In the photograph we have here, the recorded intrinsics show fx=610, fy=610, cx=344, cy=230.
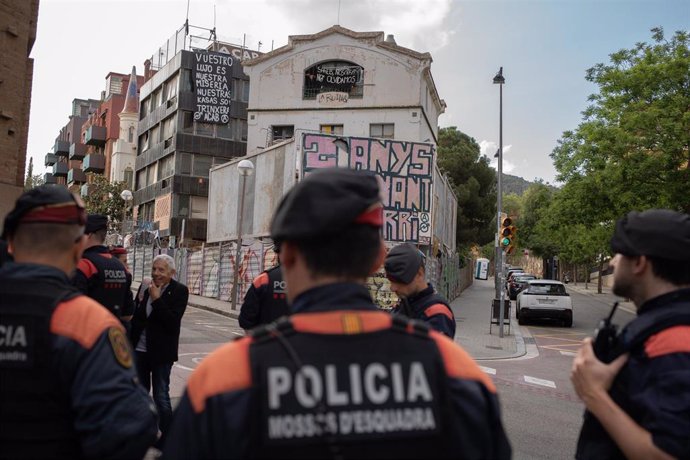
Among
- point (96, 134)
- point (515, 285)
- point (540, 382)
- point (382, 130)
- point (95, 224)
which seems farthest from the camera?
point (96, 134)

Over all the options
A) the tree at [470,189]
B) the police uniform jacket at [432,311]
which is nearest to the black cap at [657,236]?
the police uniform jacket at [432,311]

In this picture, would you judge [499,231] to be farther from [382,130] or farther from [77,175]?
[77,175]

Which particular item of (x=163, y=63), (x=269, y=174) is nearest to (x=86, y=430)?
(x=269, y=174)

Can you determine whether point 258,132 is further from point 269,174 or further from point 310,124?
point 269,174

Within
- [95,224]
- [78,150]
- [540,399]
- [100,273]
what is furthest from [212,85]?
[100,273]

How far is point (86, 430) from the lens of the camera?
6.38 ft

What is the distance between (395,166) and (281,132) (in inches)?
549

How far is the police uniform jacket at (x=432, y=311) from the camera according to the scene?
4.13 m

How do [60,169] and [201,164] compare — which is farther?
[60,169]

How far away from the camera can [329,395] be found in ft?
4.63

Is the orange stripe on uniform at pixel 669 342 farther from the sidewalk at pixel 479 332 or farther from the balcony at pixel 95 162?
the balcony at pixel 95 162

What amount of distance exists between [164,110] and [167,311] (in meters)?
45.9

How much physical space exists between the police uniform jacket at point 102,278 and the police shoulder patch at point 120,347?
3093 millimetres

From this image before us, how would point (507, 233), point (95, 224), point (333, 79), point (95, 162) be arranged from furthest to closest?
1. point (95, 162)
2. point (333, 79)
3. point (507, 233)
4. point (95, 224)
